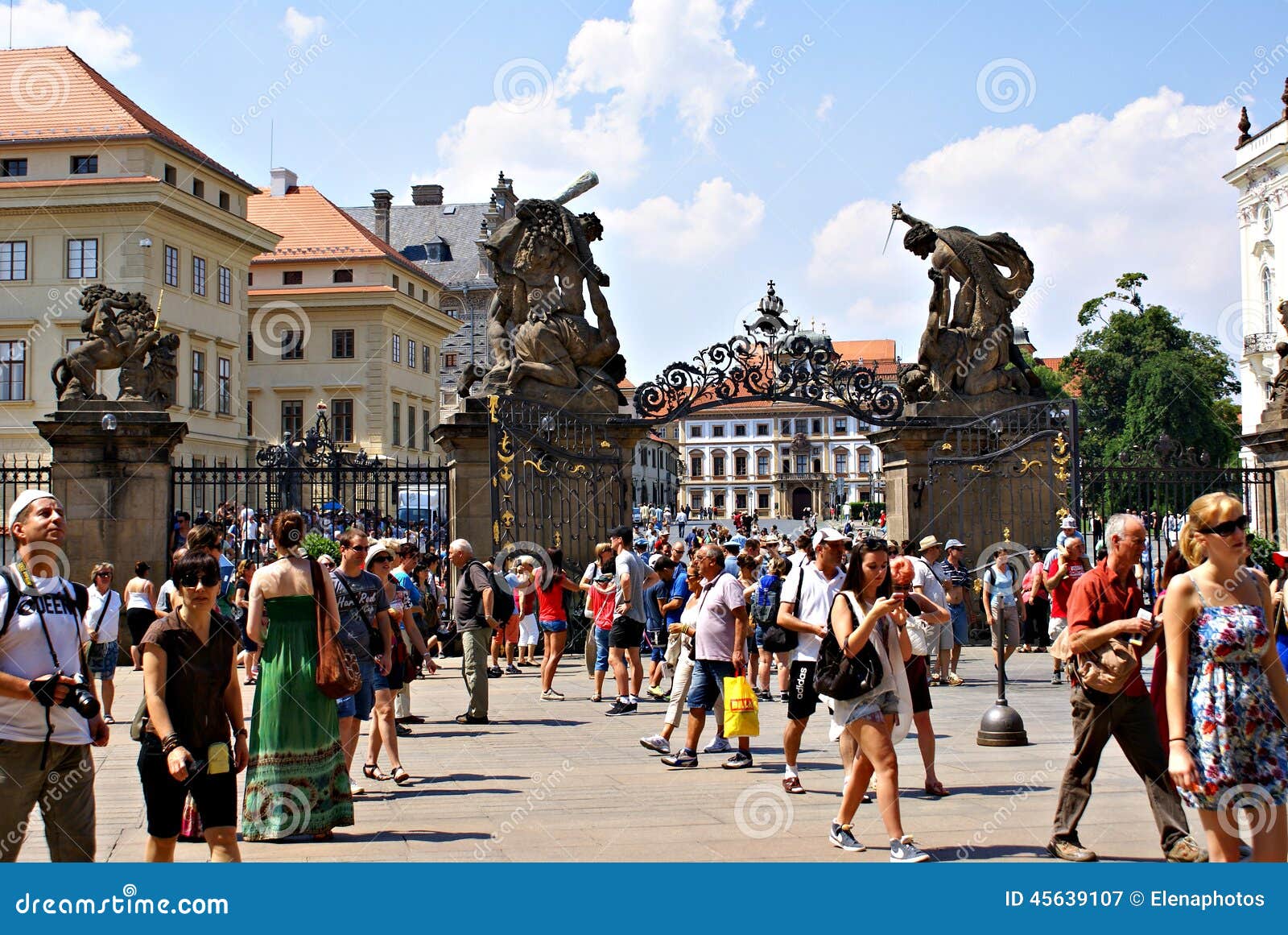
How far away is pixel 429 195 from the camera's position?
87125 millimetres

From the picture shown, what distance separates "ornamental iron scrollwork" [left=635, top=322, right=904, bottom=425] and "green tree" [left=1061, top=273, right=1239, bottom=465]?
3967 cm

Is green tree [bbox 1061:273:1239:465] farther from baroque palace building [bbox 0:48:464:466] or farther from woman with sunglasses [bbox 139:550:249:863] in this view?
woman with sunglasses [bbox 139:550:249:863]

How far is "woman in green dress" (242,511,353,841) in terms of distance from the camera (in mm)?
7457

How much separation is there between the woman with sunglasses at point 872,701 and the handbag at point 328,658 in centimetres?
274

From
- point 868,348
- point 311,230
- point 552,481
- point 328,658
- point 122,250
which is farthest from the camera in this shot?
point 868,348

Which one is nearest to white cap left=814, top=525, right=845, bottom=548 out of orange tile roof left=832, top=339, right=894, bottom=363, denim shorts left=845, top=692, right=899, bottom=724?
denim shorts left=845, top=692, right=899, bottom=724

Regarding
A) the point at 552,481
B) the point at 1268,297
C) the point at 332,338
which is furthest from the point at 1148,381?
the point at 552,481

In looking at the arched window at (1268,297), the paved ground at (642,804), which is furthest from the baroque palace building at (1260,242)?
the paved ground at (642,804)

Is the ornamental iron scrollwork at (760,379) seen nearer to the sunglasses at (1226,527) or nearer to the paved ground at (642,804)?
the paved ground at (642,804)

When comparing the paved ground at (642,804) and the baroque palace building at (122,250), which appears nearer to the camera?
the paved ground at (642,804)

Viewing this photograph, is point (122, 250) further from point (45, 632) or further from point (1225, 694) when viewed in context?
point (1225, 694)

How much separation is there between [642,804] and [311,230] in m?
57.2

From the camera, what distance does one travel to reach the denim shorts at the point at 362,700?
8.59m

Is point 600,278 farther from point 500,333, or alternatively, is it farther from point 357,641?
point 357,641
